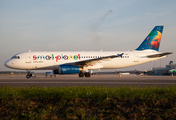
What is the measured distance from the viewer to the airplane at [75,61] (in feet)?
88.4

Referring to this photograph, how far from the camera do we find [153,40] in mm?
32531

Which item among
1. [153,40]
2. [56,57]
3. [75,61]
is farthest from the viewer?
[153,40]

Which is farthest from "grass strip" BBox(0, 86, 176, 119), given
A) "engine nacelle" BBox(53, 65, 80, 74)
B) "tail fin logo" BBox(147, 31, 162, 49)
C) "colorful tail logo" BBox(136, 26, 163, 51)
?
"tail fin logo" BBox(147, 31, 162, 49)

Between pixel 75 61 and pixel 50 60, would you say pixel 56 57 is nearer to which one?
pixel 50 60

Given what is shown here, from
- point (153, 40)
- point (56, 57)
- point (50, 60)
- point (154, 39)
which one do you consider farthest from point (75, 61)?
point (154, 39)

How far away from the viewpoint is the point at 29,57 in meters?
27.8

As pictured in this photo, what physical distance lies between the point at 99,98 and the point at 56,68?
22.2 m

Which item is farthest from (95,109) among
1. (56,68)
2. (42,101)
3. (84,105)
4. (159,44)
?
(159,44)

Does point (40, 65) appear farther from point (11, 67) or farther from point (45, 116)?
point (45, 116)

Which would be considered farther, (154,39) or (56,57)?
(154,39)

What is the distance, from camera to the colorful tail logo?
106 ft

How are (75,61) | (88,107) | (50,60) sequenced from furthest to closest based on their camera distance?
(75,61), (50,60), (88,107)

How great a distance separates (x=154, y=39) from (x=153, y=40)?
0.95 ft

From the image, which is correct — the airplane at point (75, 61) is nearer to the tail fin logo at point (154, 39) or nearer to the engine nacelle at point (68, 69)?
the engine nacelle at point (68, 69)
